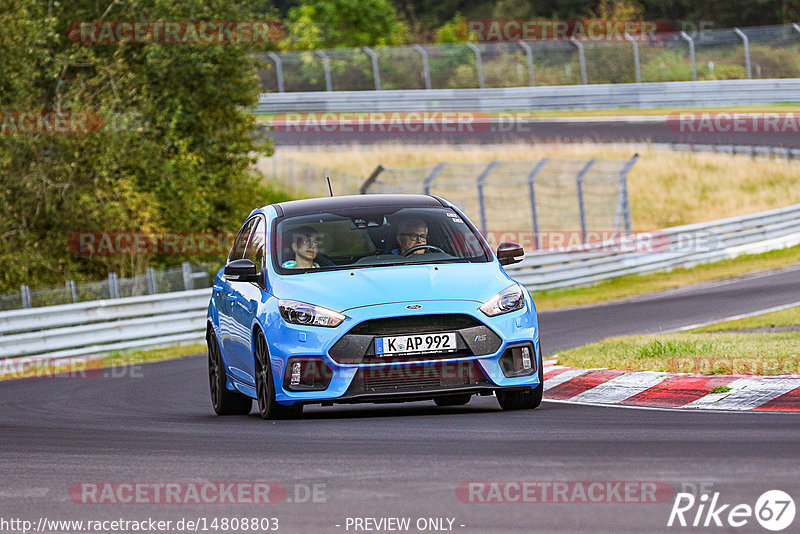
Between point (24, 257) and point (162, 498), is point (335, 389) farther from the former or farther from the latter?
point (24, 257)

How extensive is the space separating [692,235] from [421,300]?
21.7 metres

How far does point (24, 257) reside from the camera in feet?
90.1

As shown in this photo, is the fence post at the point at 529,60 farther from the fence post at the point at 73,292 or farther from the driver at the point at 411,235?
the driver at the point at 411,235

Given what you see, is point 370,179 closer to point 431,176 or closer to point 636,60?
point 431,176

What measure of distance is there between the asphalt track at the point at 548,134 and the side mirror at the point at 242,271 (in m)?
33.0

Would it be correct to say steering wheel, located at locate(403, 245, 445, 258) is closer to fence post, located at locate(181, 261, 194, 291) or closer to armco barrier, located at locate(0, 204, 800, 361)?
armco barrier, located at locate(0, 204, 800, 361)

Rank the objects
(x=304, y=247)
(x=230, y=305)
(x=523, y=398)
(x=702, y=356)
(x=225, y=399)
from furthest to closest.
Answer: (x=702, y=356) → (x=225, y=399) → (x=230, y=305) → (x=304, y=247) → (x=523, y=398)

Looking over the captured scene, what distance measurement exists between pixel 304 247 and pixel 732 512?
17.5 feet

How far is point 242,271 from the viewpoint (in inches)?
405

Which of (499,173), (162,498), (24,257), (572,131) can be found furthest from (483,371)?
(572,131)

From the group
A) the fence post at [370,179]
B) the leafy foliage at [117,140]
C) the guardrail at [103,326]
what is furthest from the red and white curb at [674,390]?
the leafy foliage at [117,140]

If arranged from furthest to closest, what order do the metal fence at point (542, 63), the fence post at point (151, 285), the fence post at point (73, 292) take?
the metal fence at point (542, 63) → the fence post at point (151, 285) → the fence post at point (73, 292)

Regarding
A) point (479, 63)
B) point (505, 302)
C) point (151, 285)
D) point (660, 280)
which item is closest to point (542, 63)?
point (479, 63)

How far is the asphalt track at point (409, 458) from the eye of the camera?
5926mm
